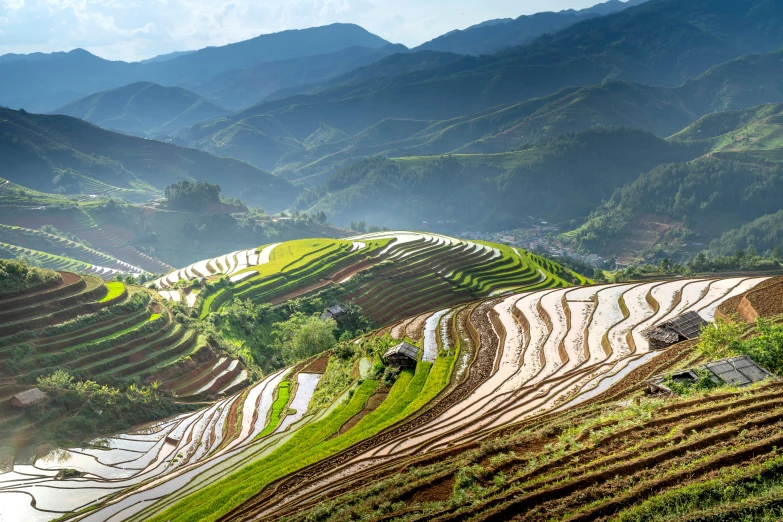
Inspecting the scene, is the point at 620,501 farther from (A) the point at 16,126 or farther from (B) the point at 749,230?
(A) the point at 16,126

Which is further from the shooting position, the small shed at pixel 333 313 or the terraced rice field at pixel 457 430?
the small shed at pixel 333 313

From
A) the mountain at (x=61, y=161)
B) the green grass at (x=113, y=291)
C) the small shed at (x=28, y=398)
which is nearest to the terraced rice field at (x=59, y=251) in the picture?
the green grass at (x=113, y=291)

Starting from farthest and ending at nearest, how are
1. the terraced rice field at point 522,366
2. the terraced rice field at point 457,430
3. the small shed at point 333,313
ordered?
1. the small shed at point 333,313
2. the terraced rice field at point 522,366
3. the terraced rice field at point 457,430

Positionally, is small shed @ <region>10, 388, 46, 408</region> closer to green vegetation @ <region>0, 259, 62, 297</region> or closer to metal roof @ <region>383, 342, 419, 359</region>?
green vegetation @ <region>0, 259, 62, 297</region>

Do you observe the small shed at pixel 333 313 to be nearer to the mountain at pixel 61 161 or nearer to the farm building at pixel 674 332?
the farm building at pixel 674 332

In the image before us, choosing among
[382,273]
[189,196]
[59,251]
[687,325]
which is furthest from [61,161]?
[687,325]

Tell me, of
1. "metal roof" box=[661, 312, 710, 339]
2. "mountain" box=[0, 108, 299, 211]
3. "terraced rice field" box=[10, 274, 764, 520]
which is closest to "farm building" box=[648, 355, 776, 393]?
"terraced rice field" box=[10, 274, 764, 520]

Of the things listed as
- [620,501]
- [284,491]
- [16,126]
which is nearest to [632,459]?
[620,501]
